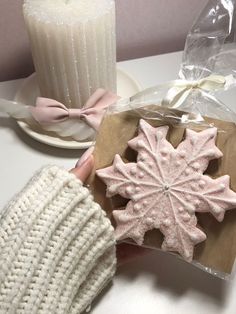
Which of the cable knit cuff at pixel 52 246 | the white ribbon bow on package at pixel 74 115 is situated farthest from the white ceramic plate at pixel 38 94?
the cable knit cuff at pixel 52 246

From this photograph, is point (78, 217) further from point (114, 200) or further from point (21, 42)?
point (21, 42)

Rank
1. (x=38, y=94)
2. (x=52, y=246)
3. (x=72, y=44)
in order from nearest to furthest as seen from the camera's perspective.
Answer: (x=52, y=246), (x=72, y=44), (x=38, y=94)

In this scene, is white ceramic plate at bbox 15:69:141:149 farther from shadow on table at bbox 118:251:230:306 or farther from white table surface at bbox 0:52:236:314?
shadow on table at bbox 118:251:230:306

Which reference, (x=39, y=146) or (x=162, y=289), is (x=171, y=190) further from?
(x=39, y=146)

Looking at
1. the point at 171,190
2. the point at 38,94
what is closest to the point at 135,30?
the point at 38,94

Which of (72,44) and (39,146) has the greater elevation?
(72,44)

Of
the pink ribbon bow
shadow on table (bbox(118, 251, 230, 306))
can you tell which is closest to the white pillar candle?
the pink ribbon bow

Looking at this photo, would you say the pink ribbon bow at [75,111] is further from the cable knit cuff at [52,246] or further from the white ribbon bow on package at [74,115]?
the cable knit cuff at [52,246]
